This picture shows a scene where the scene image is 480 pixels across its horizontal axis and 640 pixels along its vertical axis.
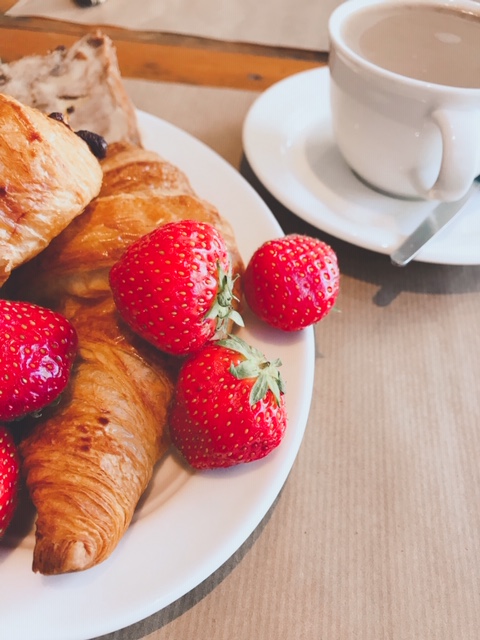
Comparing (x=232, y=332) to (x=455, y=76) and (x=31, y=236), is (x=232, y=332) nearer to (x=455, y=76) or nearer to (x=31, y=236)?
(x=31, y=236)

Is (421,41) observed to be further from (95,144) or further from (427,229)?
(95,144)

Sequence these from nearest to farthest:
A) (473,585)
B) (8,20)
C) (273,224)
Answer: (473,585), (273,224), (8,20)

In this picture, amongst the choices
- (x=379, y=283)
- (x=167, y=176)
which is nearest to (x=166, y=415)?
(x=167, y=176)

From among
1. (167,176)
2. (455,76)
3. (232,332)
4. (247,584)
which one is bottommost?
(247,584)

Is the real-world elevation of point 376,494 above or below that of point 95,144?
below

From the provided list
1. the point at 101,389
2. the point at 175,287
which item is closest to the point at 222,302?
the point at 175,287

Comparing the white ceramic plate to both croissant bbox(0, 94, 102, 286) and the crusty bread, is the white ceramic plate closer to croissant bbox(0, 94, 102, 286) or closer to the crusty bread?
croissant bbox(0, 94, 102, 286)

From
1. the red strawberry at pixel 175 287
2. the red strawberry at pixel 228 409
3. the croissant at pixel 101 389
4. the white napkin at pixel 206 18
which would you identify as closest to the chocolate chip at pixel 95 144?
the croissant at pixel 101 389
